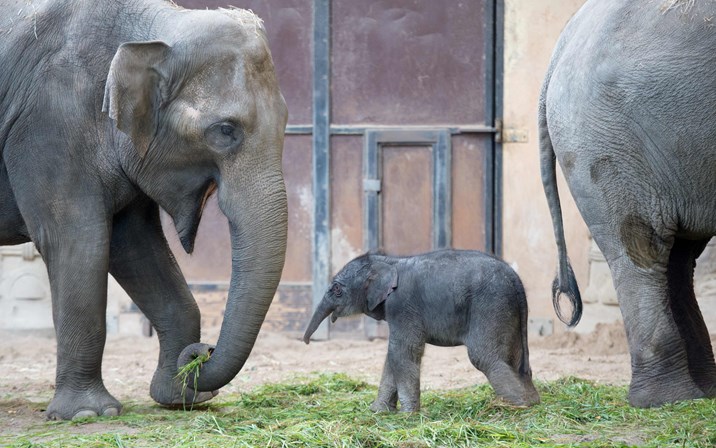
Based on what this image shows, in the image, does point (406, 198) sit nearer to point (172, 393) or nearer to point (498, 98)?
point (498, 98)

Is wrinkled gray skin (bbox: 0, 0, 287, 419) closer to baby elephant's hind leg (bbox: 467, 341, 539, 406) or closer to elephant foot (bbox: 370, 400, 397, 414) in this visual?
elephant foot (bbox: 370, 400, 397, 414)

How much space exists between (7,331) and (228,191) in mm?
4708

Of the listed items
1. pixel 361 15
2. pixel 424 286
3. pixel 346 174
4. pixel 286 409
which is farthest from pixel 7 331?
pixel 424 286

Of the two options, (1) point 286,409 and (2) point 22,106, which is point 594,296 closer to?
(1) point 286,409

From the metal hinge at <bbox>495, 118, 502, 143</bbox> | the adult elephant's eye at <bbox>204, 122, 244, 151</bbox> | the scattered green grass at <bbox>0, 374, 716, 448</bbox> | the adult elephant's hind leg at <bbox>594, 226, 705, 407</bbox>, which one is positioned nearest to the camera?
the scattered green grass at <bbox>0, 374, 716, 448</bbox>

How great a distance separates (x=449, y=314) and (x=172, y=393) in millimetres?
1541

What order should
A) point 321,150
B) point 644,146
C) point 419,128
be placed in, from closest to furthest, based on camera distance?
point 644,146, point 419,128, point 321,150

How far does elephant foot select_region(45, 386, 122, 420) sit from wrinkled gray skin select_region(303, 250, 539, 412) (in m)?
1.02

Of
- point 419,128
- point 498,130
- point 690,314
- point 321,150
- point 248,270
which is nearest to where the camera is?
point 248,270

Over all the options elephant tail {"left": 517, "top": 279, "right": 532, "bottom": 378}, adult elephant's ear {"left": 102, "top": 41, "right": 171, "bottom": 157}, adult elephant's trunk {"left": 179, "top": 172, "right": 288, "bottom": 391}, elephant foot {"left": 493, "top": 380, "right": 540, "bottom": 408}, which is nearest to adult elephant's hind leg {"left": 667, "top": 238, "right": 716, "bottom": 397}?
elephant tail {"left": 517, "top": 279, "right": 532, "bottom": 378}

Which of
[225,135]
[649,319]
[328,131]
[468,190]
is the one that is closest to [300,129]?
[328,131]

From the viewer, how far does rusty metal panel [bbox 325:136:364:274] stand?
9625 millimetres

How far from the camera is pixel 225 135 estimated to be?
5.62m

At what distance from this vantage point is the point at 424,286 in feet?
19.0
